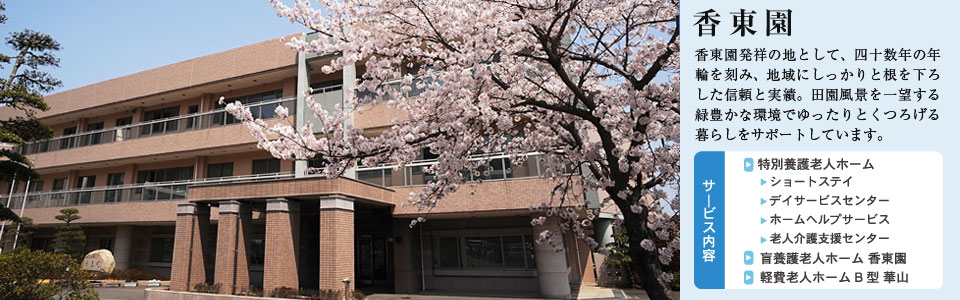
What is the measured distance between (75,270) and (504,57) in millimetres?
8857

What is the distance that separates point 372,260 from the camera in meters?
16.2

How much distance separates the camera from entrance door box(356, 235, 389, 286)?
15930mm

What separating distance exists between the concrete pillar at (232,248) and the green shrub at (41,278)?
3.33m

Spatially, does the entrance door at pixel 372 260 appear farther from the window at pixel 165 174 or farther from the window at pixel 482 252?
the window at pixel 165 174

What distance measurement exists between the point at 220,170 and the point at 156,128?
3951mm

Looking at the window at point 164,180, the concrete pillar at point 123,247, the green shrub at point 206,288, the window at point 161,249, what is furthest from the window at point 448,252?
the concrete pillar at point 123,247

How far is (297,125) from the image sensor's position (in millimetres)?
15547

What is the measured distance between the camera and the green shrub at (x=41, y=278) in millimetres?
8180

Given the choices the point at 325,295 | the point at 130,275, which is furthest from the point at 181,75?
the point at 325,295

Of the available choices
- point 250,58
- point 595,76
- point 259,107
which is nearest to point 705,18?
point 595,76

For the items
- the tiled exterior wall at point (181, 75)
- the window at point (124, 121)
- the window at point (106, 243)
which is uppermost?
the tiled exterior wall at point (181, 75)

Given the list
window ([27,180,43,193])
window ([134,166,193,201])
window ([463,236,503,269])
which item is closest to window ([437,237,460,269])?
window ([463,236,503,269])

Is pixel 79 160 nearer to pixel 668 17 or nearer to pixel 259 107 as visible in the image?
pixel 259 107

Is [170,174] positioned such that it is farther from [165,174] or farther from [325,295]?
[325,295]
